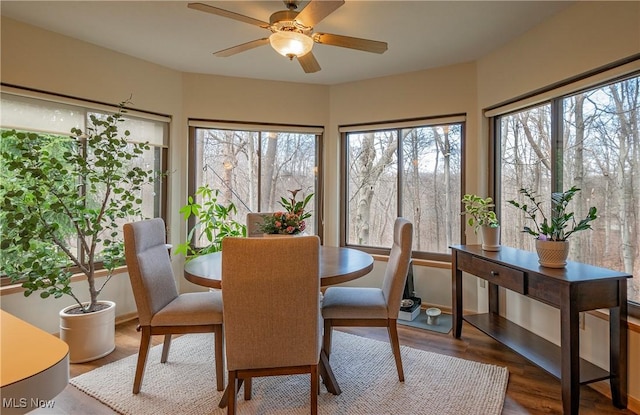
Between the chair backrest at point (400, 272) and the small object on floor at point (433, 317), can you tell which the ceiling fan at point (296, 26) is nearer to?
the chair backrest at point (400, 272)

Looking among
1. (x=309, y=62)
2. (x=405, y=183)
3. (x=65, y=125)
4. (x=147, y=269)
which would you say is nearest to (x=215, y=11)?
(x=309, y=62)

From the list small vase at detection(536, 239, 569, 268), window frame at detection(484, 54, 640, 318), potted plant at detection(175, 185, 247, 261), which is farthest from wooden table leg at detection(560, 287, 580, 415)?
potted plant at detection(175, 185, 247, 261)

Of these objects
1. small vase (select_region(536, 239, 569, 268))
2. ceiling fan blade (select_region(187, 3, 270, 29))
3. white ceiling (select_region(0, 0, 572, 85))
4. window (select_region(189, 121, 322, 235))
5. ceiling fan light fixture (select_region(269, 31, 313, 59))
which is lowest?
small vase (select_region(536, 239, 569, 268))

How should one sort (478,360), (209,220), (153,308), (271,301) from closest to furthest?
(271,301), (153,308), (478,360), (209,220)

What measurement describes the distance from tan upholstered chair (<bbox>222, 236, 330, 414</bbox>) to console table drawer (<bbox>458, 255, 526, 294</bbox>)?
138cm

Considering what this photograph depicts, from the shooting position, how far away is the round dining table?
189 cm

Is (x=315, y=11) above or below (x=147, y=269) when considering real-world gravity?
above

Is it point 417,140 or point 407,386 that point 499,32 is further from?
point 407,386

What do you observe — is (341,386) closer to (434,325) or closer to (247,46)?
(434,325)

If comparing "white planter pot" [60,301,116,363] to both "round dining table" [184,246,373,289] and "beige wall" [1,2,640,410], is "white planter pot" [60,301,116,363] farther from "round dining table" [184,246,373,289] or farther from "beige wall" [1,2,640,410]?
"round dining table" [184,246,373,289]

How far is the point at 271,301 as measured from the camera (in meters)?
1.61

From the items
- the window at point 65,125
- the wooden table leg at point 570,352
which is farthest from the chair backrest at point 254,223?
the wooden table leg at point 570,352

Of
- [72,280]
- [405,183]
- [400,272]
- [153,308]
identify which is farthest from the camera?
[405,183]

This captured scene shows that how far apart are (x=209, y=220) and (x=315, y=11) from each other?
2377 mm
